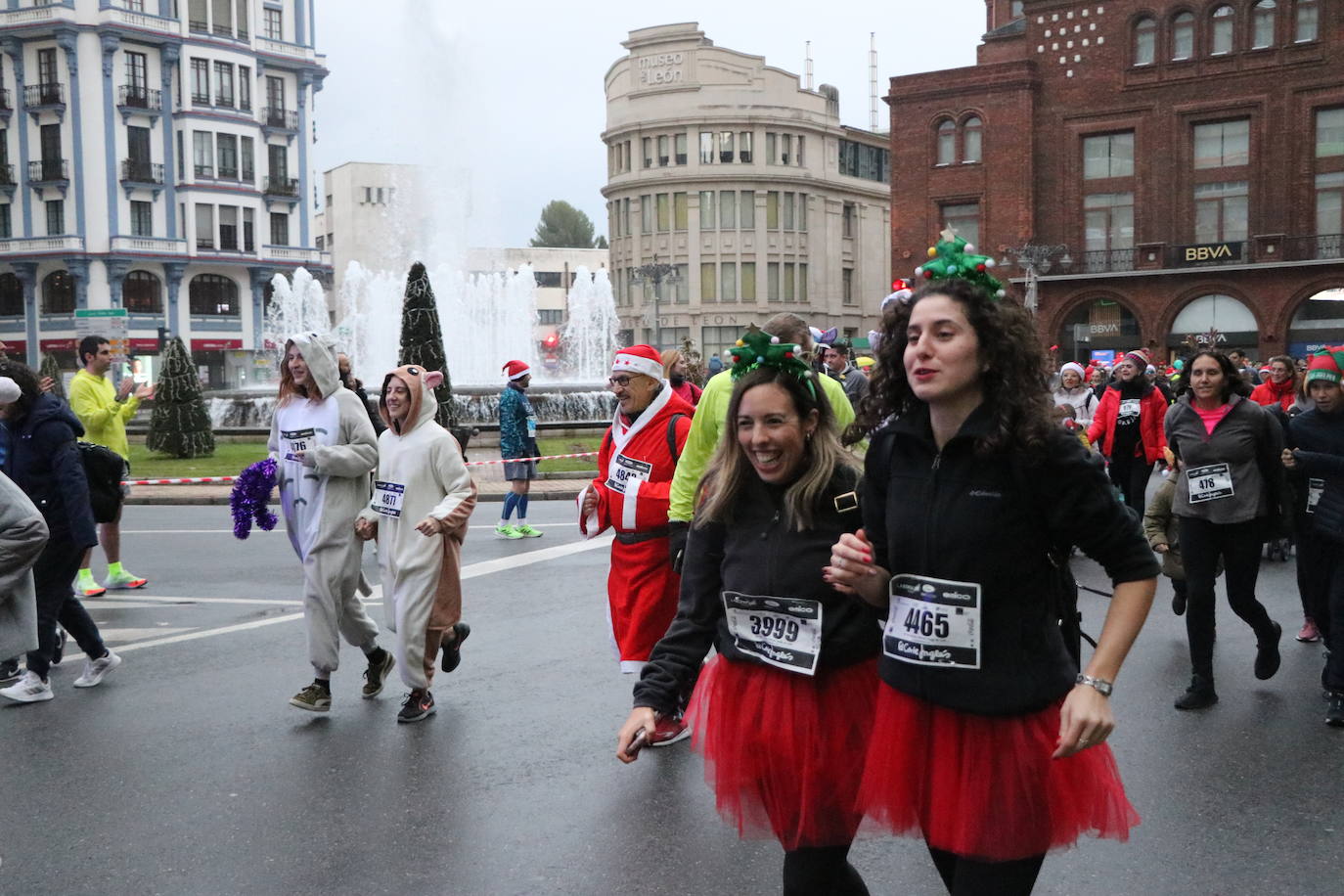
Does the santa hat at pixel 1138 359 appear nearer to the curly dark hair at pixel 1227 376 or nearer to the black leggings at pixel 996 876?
the curly dark hair at pixel 1227 376

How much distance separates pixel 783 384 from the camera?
135 inches

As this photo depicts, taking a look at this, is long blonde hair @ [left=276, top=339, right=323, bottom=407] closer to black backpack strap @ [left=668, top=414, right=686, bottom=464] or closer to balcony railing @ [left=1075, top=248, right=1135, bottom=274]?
black backpack strap @ [left=668, top=414, right=686, bottom=464]

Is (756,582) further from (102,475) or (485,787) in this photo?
(102,475)

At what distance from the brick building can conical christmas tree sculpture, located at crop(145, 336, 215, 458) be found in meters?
29.3

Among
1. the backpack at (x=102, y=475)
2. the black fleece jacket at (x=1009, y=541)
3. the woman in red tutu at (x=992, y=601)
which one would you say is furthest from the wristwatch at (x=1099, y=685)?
the backpack at (x=102, y=475)

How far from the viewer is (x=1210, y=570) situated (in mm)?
6965

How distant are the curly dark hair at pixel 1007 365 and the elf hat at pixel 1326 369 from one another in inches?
176

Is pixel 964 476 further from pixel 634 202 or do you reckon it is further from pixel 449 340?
pixel 634 202

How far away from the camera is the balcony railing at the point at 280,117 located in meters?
62.5

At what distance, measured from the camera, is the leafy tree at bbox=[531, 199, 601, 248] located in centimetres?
11903

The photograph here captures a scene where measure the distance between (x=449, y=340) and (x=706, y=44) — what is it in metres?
40.3

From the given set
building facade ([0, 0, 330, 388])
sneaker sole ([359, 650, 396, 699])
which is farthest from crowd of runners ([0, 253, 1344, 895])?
building facade ([0, 0, 330, 388])

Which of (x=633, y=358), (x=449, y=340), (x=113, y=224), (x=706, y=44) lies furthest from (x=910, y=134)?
(x=633, y=358)

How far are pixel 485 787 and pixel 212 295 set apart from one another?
61.2 meters
